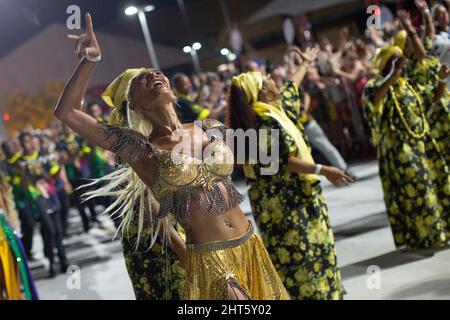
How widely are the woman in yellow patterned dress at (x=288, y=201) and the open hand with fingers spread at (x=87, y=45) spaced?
1.88 m

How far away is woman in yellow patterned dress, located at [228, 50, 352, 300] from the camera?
15.1ft

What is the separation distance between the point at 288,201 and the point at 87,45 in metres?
2.32

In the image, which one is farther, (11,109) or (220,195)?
(11,109)

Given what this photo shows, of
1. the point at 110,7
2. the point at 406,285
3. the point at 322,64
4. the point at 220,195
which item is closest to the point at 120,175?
the point at 220,195

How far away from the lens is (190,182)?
3037 mm

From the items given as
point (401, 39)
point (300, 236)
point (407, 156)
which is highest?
point (401, 39)

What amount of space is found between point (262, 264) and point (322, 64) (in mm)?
9221

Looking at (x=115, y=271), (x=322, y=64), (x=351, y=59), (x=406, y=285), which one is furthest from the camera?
(x=322, y=64)

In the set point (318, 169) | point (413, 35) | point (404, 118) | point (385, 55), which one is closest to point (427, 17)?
point (413, 35)

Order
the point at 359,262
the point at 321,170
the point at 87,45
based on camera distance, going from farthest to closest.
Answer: the point at 359,262
the point at 321,170
the point at 87,45

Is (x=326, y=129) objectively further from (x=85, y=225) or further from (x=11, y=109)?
(x=11, y=109)

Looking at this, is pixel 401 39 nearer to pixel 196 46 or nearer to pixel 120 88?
pixel 120 88

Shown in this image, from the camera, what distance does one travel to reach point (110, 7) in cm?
315
